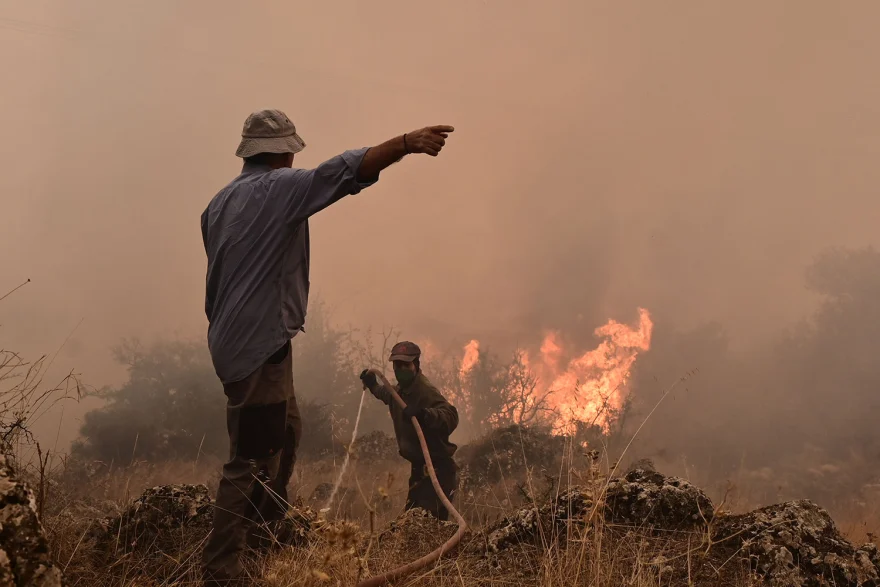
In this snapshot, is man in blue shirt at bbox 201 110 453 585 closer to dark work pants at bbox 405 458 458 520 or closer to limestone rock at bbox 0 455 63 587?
limestone rock at bbox 0 455 63 587

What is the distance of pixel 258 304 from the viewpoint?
10.4ft

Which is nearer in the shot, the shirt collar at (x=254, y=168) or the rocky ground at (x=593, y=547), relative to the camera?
the rocky ground at (x=593, y=547)

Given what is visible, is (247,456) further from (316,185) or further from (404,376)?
(404,376)

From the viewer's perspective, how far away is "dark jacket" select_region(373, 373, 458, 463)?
7.86 m

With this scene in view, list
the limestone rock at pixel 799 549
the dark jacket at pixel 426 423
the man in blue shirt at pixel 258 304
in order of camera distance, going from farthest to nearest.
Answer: the dark jacket at pixel 426 423 → the man in blue shirt at pixel 258 304 → the limestone rock at pixel 799 549

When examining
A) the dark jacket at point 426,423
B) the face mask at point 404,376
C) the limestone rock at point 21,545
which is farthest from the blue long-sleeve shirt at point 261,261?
the face mask at point 404,376

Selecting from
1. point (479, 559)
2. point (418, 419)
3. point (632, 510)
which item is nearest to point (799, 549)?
point (632, 510)

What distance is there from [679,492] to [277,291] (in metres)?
2.34

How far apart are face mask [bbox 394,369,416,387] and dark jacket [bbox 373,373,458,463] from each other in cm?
6

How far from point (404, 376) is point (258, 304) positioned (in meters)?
5.05

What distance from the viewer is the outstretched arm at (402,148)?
2.91m

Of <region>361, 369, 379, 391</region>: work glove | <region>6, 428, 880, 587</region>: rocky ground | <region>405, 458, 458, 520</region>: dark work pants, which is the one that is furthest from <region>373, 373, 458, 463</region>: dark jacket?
<region>6, 428, 880, 587</region>: rocky ground

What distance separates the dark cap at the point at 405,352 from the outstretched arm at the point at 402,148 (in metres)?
5.17

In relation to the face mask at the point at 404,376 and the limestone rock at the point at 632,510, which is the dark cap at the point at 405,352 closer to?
the face mask at the point at 404,376
